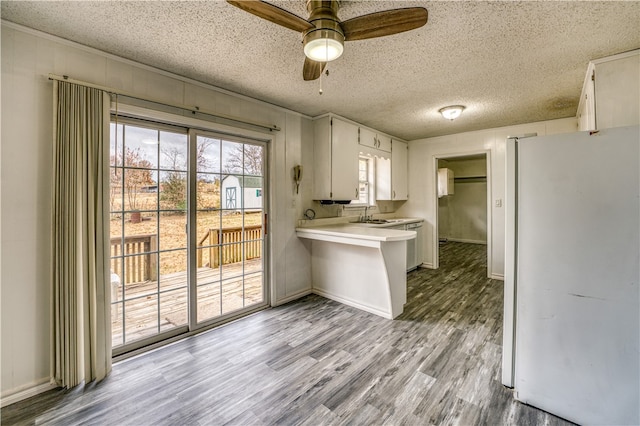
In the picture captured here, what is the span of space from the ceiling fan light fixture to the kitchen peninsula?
1658mm

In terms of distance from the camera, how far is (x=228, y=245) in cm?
287

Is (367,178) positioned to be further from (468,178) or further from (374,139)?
(468,178)

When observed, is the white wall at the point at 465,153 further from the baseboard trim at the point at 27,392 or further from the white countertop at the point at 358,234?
the baseboard trim at the point at 27,392

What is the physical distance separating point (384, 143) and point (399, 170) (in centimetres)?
68

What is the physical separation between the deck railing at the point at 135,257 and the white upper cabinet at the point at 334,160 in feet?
6.69

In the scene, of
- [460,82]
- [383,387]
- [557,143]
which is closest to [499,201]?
[460,82]

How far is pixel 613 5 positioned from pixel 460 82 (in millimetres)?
1099

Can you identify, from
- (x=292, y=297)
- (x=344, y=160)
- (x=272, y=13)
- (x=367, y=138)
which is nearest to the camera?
(x=272, y=13)

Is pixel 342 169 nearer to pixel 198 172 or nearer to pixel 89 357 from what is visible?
pixel 198 172

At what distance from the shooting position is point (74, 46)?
6.29 ft

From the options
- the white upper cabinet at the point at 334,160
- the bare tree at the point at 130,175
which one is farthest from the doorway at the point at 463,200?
the bare tree at the point at 130,175

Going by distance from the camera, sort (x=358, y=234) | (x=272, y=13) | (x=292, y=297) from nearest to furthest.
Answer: (x=272, y=13) < (x=358, y=234) < (x=292, y=297)

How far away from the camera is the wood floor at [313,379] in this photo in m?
1.58

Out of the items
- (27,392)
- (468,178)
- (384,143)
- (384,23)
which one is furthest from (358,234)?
(468,178)
